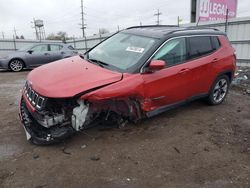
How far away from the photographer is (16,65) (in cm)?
1231

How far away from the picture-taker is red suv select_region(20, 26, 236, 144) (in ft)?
12.0

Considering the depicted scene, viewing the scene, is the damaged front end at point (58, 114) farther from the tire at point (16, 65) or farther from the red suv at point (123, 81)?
the tire at point (16, 65)

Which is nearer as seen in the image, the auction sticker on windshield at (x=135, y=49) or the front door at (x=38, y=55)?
the auction sticker on windshield at (x=135, y=49)

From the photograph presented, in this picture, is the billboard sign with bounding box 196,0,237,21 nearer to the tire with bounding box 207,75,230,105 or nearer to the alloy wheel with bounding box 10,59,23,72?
the tire with bounding box 207,75,230,105

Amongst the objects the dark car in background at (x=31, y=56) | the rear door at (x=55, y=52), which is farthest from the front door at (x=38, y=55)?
the rear door at (x=55, y=52)

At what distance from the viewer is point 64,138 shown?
146 inches

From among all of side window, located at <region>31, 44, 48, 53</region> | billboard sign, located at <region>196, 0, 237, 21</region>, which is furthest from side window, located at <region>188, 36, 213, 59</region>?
side window, located at <region>31, 44, 48, 53</region>

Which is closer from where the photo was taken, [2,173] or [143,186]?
[143,186]

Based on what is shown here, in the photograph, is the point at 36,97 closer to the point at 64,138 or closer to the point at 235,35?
the point at 64,138

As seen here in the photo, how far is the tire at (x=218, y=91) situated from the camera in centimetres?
566

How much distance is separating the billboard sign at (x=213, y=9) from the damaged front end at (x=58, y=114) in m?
10.2

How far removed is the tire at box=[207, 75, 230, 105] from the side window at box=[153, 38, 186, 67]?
4.37 feet

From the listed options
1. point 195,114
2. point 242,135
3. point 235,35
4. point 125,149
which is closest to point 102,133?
point 125,149

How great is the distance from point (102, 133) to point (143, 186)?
5.03ft
